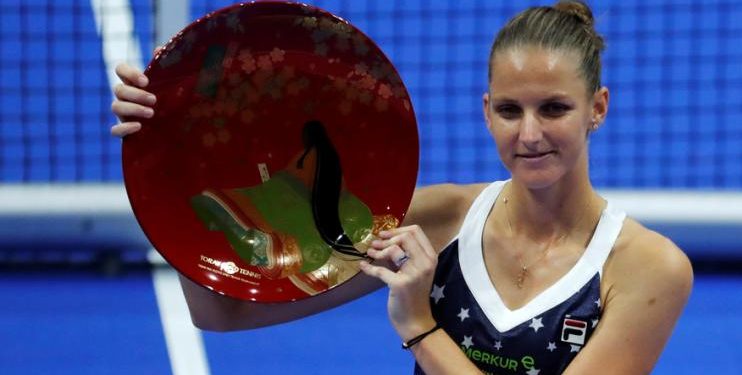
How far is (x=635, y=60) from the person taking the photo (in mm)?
6957

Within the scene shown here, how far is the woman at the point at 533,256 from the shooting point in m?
2.45

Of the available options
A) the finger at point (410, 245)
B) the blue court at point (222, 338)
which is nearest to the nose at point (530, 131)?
the finger at point (410, 245)

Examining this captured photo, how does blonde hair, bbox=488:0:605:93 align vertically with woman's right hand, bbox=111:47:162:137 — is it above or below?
above

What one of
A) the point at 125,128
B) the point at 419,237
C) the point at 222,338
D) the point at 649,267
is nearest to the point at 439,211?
the point at 419,237

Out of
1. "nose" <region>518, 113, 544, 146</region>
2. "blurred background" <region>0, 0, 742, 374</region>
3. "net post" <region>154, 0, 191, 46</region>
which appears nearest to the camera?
"nose" <region>518, 113, 544, 146</region>

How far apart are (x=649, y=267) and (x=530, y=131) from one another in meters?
0.37

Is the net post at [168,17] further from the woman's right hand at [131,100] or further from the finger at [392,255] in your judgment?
the finger at [392,255]

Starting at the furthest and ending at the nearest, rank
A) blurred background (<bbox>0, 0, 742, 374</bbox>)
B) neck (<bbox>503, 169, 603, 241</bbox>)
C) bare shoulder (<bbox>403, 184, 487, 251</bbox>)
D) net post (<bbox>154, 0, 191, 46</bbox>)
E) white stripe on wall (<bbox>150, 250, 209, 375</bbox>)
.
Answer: net post (<bbox>154, 0, 191, 46</bbox>), blurred background (<bbox>0, 0, 742, 374</bbox>), white stripe on wall (<bbox>150, 250, 209, 375</bbox>), bare shoulder (<bbox>403, 184, 487, 251</bbox>), neck (<bbox>503, 169, 603, 241</bbox>)

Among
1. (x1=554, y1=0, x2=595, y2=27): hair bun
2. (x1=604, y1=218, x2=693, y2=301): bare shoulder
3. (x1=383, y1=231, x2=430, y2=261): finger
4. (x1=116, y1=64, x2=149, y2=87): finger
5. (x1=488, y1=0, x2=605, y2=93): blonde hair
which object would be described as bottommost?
(x1=604, y1=218, x2=693, y2=301): bare shoulder

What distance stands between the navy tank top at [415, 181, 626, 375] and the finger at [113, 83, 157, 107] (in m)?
0.66

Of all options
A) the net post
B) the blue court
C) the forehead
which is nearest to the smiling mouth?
the forehead

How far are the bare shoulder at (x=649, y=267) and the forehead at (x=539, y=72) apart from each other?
0.32m

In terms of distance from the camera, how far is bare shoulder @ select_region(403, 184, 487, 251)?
2.75 m

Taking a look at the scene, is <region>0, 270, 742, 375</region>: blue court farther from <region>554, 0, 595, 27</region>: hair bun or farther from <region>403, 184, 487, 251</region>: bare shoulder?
<region>554, 0, 595, 27</region>: hair bun
